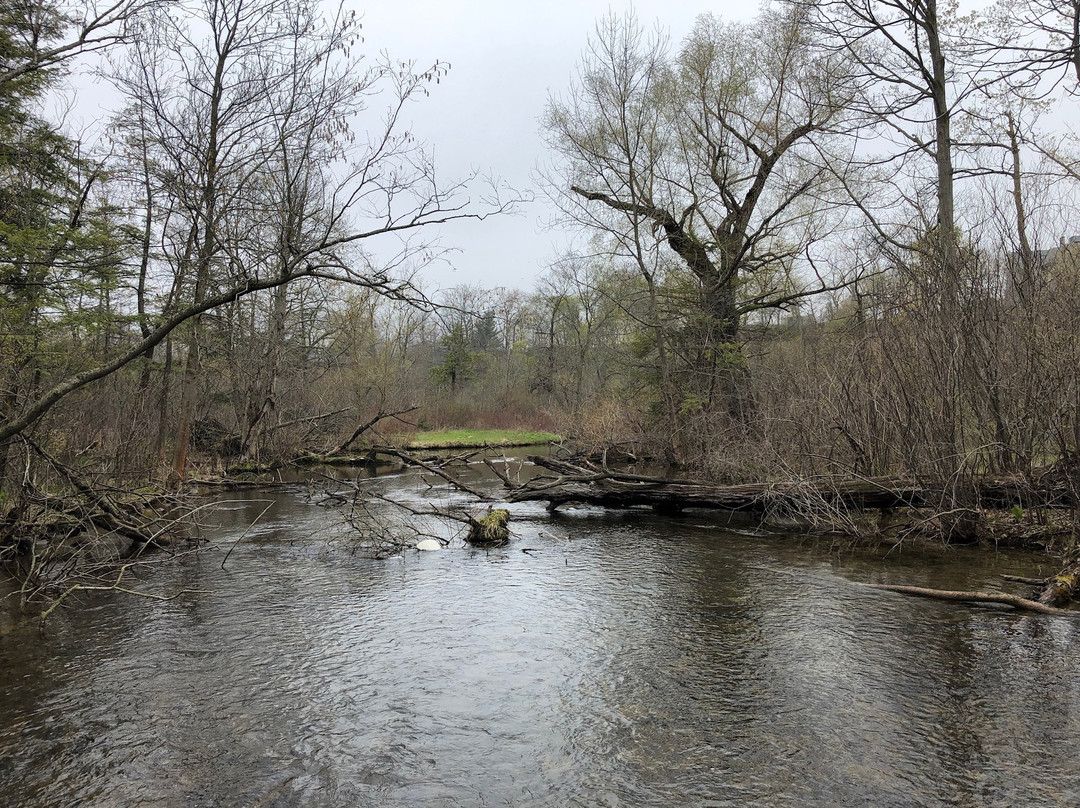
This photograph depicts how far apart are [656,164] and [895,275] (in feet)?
36.0

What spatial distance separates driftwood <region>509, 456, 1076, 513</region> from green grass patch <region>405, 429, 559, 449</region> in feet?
49.8

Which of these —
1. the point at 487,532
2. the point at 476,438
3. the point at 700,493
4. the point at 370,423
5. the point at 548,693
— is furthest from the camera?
the point at 476,438

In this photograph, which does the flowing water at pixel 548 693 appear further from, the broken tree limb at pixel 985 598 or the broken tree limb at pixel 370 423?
the broken tree limb at pixel 370 423

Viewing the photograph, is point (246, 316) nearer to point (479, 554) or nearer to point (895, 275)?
point (479, 554)

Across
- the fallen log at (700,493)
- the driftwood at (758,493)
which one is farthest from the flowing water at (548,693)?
the fallen log at (700,493)

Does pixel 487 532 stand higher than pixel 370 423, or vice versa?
pixel 370 423

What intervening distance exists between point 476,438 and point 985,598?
28823 millimetres

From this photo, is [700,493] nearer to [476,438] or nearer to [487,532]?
[487,532]

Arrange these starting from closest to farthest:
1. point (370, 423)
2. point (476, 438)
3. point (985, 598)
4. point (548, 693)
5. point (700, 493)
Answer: point (548, 693), point (985, 598), point (700, 493), point (370, 423), point (476, 438)

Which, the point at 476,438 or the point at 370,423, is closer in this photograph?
the point at 370,423

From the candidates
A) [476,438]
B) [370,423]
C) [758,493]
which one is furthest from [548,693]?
[476,438]

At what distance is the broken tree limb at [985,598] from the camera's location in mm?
6633

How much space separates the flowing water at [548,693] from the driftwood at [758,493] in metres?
1.24

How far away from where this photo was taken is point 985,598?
6867 millimetres
